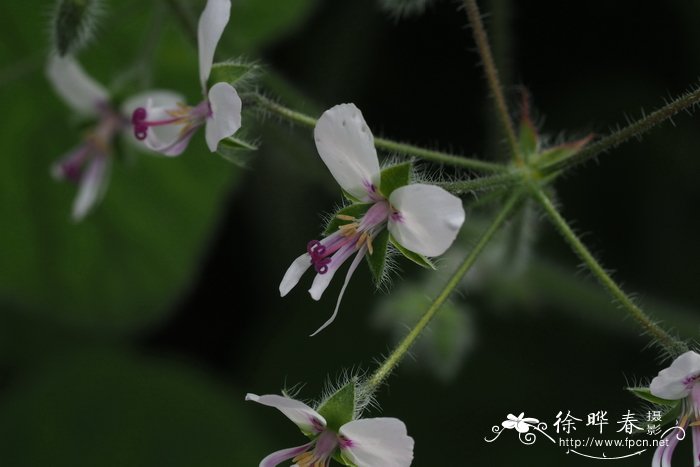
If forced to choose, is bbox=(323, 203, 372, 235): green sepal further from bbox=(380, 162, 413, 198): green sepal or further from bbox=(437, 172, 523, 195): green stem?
bbox=(437, 172, 523, 195): green stem

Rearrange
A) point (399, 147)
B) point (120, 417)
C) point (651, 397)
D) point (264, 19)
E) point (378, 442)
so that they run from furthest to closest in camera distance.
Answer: point (120, 417) → point (264, 19) → point (399, 147) → point (651, 397) → point (378, 442)

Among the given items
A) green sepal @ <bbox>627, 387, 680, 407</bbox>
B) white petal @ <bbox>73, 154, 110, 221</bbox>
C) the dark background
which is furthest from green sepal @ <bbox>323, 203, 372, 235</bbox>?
the dark background

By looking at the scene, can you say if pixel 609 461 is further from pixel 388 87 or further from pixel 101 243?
pixel 101 243

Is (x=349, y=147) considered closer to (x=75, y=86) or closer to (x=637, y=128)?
(x=637, y=128)

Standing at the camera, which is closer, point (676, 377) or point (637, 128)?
point (676, 377)

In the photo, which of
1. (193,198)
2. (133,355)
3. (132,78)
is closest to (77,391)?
(133,355)

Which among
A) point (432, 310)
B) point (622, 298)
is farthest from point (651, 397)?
point (432, 310)
